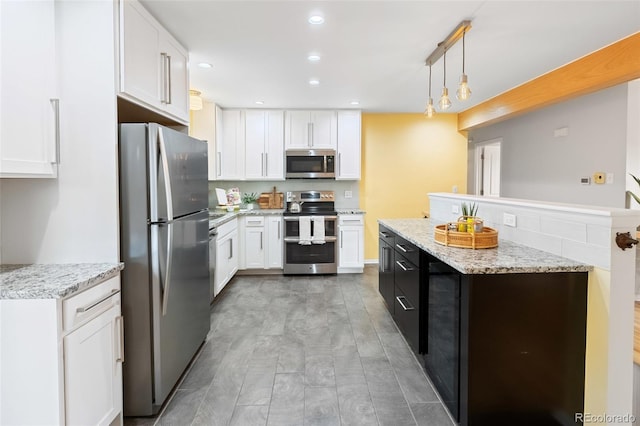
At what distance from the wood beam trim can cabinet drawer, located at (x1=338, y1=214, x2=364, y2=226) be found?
2.19m

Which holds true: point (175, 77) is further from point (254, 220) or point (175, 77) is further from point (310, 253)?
point (310, 253)

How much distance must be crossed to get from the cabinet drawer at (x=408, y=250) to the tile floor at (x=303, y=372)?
749 mm

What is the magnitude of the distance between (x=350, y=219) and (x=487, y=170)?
3283 millimetres

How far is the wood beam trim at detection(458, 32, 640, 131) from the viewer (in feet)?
9.01

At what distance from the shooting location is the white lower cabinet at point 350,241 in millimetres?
4977

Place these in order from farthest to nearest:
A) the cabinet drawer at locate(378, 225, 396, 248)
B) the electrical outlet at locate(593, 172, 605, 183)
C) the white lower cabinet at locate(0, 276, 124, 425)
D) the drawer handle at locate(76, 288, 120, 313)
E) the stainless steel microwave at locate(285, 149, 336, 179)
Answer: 1. the stainless steel microwave at locate(285, 149, 336, 179)
2. the electrical outlet at locate(593, 172, 605, 183)
3. the cabinet drawer at locate(378, 225, 396, 248)
4. the drawer handle at locate(76, 288, 120, 313)
5. the white lower cabinet at locate(0, 276, 124, 425)

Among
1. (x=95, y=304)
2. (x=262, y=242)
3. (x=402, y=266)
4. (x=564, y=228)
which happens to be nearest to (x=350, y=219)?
(x=262, y=242)

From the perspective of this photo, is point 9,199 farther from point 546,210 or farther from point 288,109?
point 288,109

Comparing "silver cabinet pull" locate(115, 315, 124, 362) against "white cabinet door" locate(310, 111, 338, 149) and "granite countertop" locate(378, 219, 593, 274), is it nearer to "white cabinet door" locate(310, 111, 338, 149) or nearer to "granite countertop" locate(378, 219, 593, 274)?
"granite countertop" locate(378, 219, 593, 274)

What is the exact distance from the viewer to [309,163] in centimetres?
514

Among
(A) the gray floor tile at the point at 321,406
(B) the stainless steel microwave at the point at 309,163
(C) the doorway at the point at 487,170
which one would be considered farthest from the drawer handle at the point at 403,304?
(C) the doorway at the point at 487,170

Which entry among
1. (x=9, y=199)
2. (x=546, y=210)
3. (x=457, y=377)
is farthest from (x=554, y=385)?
(x=9, y=199)

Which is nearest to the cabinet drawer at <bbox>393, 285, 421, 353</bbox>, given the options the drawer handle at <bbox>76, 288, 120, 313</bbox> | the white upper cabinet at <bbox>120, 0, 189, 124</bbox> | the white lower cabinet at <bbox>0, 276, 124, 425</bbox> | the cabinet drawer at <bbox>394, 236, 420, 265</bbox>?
the cabinet drawer at <bbox>394, 236, 420, 265</bbox>

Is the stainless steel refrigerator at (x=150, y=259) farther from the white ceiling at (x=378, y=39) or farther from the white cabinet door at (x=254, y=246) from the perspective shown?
the white cabinet door at (x=254, y=246)
